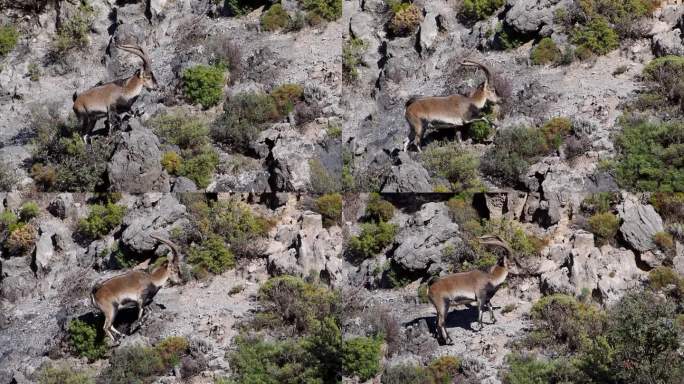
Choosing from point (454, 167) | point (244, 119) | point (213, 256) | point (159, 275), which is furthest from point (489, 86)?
point (159, 275)

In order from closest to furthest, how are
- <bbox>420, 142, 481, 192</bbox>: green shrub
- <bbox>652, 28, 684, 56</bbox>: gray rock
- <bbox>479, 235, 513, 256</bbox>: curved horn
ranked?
<bbox>479, 235, 513, 256</bbox>: curved horn < <bbox>420, 142, 481, 192</bbox>: green shrub < <bbox>652, 28, 684, 56</bbox>: gray rock

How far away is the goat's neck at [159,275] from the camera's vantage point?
20.2 meters

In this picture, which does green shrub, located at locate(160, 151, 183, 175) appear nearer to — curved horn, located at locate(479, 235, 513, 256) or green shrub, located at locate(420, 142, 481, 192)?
green shrub, located at locate(420, 142, 481, 192)

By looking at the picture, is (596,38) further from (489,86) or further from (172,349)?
(172,349)

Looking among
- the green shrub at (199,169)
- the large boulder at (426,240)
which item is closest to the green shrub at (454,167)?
the large boulder at (426,240)

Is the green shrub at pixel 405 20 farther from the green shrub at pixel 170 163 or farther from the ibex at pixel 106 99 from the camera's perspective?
the green shrub at pixel 170 163

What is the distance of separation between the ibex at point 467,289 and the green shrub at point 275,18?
5.52 meters

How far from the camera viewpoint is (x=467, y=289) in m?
19.6

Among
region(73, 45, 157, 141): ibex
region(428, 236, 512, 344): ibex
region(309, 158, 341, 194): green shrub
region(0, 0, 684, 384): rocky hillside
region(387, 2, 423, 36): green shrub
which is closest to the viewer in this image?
region(428, 236, 512, 344): ibex

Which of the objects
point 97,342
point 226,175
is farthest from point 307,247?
point 97,342

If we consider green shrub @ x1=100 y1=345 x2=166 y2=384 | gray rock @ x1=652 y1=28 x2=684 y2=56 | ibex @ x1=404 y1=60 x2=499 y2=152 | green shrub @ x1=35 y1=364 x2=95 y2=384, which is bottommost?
green shrub @ x1=35 y1=364 x2=95 y2=384

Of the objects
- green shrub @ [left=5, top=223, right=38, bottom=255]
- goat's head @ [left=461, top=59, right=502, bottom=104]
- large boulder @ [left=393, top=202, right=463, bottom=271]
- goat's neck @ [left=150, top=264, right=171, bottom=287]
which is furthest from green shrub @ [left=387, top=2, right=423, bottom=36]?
green shrub @ [left=5, top=223, right=38, bottom=255]

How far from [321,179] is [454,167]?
78.5 inches

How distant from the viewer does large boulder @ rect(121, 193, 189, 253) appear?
20531mm
